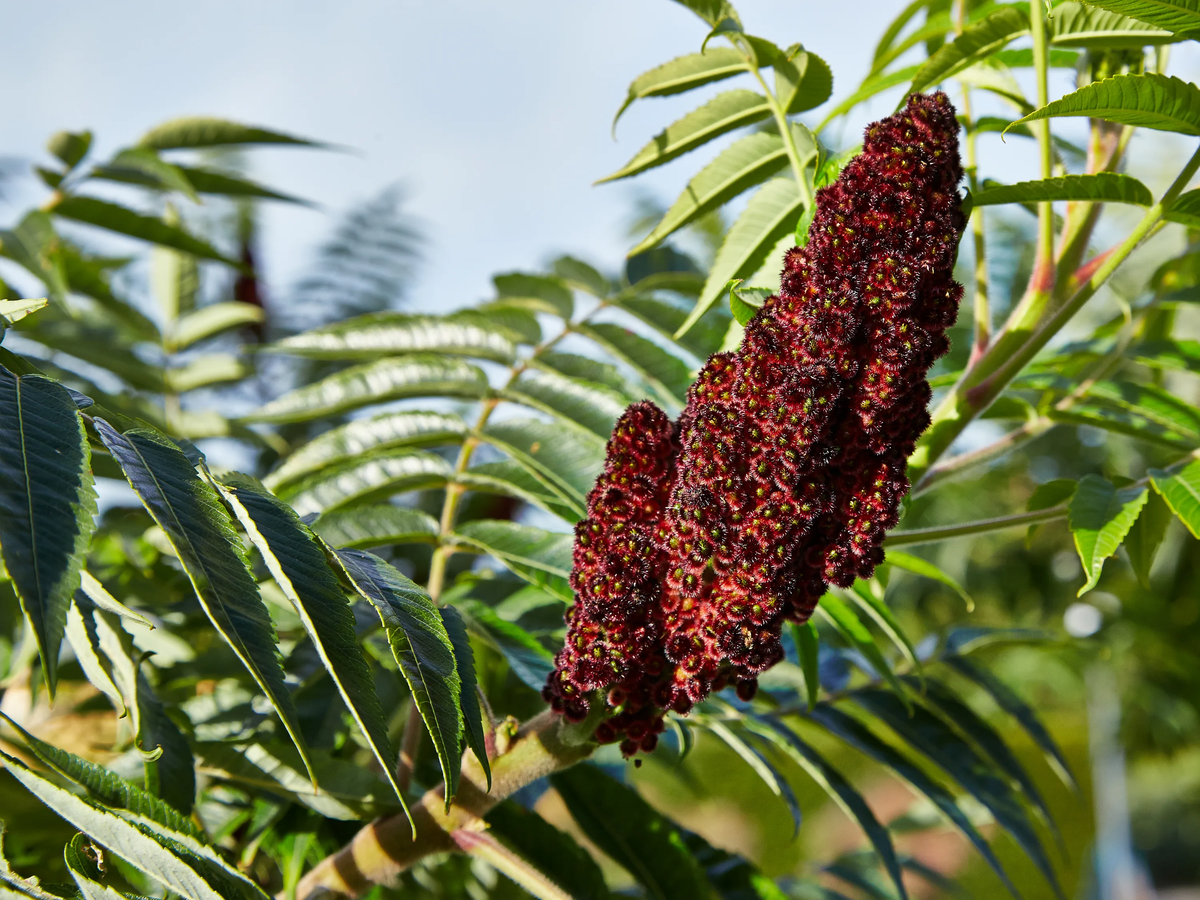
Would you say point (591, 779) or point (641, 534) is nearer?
point (641, 534)

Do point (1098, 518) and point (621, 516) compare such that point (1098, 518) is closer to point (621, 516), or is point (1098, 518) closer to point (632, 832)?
point (621, 516)

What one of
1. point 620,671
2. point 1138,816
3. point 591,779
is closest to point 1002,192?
point 620,671

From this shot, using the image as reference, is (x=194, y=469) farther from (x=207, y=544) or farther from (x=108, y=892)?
(x=108, y=892)

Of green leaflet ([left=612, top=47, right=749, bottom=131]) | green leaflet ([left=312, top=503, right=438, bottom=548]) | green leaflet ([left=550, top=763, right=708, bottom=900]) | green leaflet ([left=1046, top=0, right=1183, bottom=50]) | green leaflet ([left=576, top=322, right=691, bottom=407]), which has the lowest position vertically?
green leaflet ([left=550, top=763, right=708, bottom=900])

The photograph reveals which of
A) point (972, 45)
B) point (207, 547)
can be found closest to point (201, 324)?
point (207, 547)

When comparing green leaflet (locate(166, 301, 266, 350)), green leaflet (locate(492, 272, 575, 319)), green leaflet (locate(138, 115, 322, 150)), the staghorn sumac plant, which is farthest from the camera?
green leaflet (locate(166, 301, 266, 350))

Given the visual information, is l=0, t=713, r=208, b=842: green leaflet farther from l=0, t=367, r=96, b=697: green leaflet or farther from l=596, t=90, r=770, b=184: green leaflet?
l=596, t=90, r=770, b=184: green leaflet

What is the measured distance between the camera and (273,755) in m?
1.14

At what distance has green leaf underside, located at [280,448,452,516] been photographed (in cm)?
130

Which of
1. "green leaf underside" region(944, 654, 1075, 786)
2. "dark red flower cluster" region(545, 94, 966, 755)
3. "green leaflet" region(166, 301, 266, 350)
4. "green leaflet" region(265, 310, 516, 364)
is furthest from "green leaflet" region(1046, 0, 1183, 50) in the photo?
"green leaflet" region(166, 301, 266, 350)

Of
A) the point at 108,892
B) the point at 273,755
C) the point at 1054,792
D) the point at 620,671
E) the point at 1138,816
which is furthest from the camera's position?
the point at 1138,816

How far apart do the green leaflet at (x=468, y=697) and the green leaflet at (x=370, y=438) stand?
1.66 feet

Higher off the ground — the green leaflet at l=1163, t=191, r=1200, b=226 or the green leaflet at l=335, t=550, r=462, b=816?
the green leaflet at l=1163, t=191, r=1200, b=226

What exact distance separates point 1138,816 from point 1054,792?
7.07 metres
